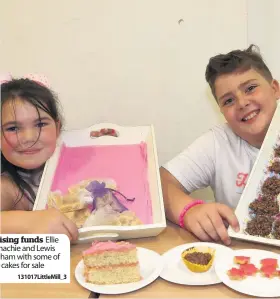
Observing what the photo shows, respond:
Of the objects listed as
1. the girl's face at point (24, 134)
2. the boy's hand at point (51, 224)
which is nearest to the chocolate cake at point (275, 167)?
the boy's hand at point (51, 224)

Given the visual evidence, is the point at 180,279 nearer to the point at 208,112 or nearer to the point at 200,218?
the point at 200,218

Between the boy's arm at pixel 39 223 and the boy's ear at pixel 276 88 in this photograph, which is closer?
the boy's arm at pixel 39 223

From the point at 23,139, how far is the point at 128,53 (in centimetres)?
57

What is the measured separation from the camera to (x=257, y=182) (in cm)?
102

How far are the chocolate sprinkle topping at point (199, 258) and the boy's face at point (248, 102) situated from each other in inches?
20.0

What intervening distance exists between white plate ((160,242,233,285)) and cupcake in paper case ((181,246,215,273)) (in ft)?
0.04

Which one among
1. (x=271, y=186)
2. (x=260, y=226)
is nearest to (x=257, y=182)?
(x=271, y=186)

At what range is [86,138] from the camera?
1328 millimetres

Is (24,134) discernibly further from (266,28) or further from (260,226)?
(266,28)

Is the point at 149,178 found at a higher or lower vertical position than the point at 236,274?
higher

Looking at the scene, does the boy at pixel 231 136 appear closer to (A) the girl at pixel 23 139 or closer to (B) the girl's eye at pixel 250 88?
(B) the girl's eye at pixel 250 88

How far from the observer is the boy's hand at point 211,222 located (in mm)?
896

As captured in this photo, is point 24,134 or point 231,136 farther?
point 231,136

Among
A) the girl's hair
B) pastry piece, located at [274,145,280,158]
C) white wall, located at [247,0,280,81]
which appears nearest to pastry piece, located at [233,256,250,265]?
pastry piece, located at [274,145,280,158]
